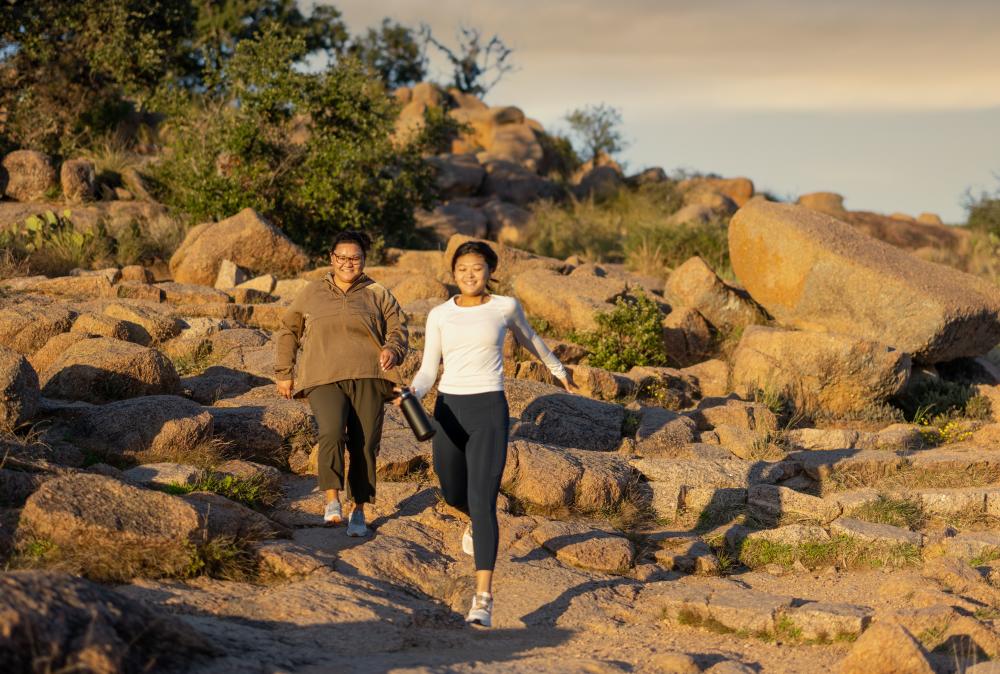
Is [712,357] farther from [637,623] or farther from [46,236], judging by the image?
[46,236]

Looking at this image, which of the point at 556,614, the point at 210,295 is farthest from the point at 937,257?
the point at 556,614

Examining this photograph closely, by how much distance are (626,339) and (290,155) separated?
6.99 meters

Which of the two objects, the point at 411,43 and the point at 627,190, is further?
the point at 411,43

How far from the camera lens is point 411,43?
124ft

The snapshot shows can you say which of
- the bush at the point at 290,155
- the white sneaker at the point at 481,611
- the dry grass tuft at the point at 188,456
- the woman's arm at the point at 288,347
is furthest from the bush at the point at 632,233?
the white sneaker at the point at 481,611

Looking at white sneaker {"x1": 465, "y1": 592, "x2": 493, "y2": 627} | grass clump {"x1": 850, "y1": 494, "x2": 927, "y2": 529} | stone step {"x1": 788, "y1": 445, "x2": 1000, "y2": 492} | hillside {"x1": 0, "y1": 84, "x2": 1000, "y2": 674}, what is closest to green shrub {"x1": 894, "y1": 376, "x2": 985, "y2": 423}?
hillside {"x1": 0, "y1": 84, "x2": 1000, "y2": 674}

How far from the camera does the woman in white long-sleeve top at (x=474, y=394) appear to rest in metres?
5.40

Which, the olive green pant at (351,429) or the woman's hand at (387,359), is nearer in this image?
the woman's hand at (387,359)

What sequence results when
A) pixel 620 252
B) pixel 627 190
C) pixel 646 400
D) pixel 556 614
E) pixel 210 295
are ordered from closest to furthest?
pixel 556 614, pixel 646 400, pixel 210 295, pixel 620 252, pixel 627 190

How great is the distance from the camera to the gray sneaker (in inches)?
258

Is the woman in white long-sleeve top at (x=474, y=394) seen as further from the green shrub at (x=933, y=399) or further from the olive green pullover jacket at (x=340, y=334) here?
the green shrub at (x=933, y=399)

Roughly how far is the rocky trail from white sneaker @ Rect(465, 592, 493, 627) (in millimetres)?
102

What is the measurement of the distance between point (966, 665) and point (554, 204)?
22.0 meters

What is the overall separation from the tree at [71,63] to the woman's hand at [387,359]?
1531 cm
